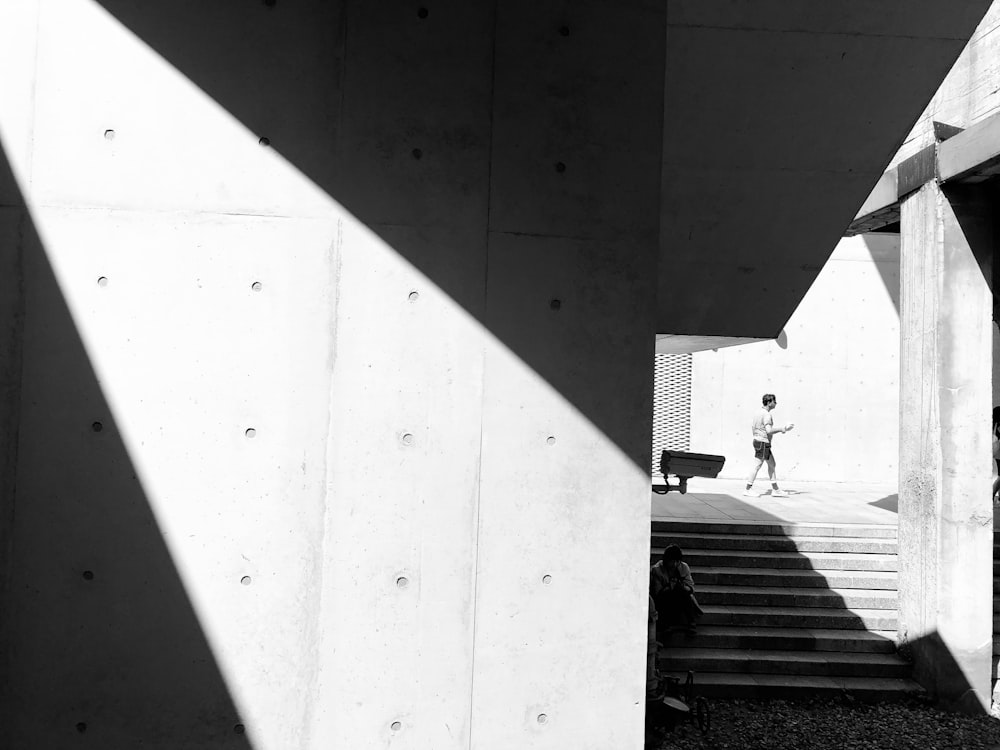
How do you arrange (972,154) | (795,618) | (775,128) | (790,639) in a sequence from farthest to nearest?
1. (795,618)
2. (790,639)
3. (972,154)
4. (775,128)

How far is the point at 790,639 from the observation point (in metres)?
9.59

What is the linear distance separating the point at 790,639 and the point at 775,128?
223 inches

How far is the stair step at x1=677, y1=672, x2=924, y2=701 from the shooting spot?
8805 millimetres

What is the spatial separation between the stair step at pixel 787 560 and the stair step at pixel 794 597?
36 cm

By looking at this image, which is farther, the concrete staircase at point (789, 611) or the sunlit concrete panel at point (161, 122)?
the concrete staircase at point (789, 611)

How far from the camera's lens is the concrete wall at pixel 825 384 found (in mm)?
17312

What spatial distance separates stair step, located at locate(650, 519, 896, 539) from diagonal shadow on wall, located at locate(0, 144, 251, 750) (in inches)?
287

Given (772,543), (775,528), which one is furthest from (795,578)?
(775,528)

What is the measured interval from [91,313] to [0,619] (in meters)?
1.48

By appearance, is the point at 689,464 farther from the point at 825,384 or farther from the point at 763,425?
the point at 825,384

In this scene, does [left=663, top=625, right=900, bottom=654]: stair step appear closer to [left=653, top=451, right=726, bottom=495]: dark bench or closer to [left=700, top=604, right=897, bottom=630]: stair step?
[left=700, top=604, right=897, bottom=630]: stair step

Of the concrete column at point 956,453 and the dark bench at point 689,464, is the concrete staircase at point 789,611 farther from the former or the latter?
the dark bench at point 689,464

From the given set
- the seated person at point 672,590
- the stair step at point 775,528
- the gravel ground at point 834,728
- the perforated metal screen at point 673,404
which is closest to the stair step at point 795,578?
the stair step at point 775,528

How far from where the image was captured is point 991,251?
9.20 meters
